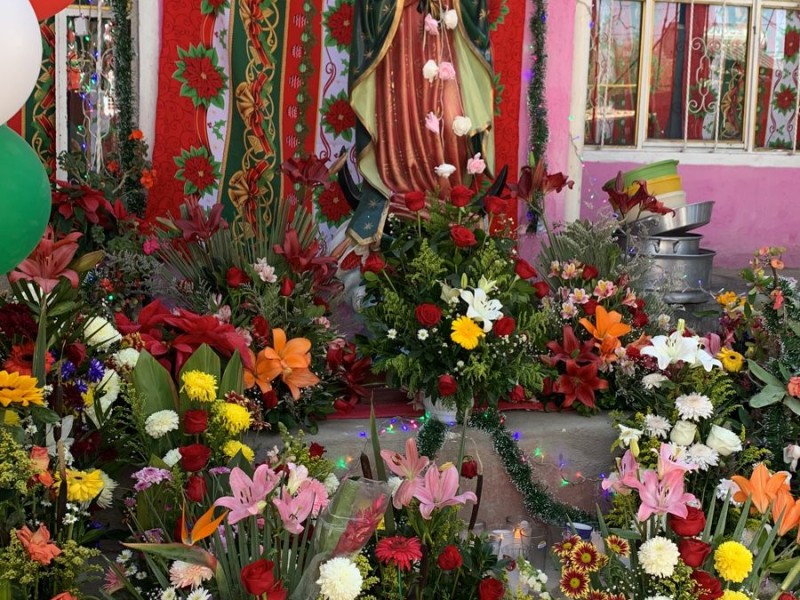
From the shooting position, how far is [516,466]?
2.71 metres

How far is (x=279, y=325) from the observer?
2.77 metres

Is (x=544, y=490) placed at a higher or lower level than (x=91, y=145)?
lower

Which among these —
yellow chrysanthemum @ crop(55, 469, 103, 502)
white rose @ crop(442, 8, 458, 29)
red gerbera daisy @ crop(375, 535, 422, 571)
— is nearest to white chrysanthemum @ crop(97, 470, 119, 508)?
yellow chrysanthemum @ crop(55, 469, 103, 502)

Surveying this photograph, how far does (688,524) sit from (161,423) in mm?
1103

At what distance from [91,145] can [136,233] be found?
0.76 m

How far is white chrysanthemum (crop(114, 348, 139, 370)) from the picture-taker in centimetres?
221

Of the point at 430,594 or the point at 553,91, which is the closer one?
the point at 430,594

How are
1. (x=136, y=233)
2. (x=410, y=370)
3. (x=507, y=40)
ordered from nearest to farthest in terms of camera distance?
(x=410, y=370), (x=136, y=233), (x=507, y=40)

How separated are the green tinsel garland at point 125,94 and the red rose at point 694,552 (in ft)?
9.64

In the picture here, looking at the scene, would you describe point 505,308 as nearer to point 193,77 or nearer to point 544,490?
point 544,490


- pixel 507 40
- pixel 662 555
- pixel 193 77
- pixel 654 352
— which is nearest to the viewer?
pixel 662 555

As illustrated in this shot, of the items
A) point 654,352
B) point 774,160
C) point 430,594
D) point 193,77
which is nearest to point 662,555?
point 430,594

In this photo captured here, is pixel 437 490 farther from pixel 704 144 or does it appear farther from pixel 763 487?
pixel 704 144

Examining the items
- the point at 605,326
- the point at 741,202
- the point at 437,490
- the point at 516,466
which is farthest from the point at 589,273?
the point at 741,202
